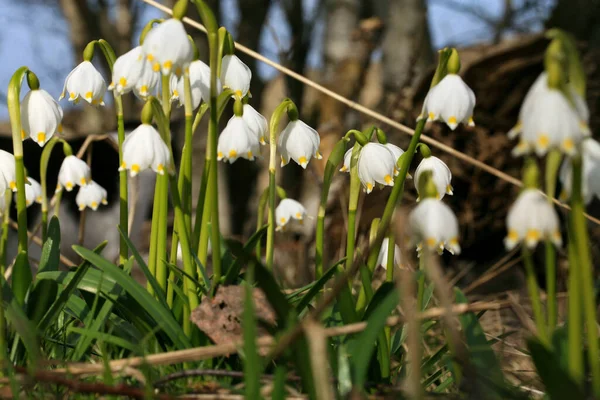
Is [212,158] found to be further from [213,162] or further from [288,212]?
[288,212]

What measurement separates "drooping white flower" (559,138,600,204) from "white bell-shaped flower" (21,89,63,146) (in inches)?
40.2

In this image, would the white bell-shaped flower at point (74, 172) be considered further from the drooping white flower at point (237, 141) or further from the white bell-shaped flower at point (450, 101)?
the white bell-shaped flower at point (450, 101)

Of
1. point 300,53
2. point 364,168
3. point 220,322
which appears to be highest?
point 300,53

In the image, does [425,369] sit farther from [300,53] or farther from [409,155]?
[300,53]

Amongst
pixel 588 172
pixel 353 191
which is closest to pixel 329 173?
pixel 353 191

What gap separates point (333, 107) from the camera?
6.18 meters

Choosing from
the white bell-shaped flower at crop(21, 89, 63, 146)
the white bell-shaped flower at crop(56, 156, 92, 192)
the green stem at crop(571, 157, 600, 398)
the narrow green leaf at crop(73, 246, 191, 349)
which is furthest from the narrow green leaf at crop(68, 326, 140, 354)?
the green stem at crop(571, 157, 600, 398)

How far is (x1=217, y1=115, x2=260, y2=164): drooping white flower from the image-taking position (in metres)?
1.43

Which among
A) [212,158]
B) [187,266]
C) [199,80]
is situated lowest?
[187,266]

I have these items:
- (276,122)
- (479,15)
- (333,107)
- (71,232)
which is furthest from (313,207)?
(479,15)

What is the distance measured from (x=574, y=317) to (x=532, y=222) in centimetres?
15

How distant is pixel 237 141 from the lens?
143 cm

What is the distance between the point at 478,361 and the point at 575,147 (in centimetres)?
41

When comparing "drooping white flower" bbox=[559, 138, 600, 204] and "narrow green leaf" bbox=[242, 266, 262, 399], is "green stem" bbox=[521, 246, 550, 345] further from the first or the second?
"narrow green leaf" bbox=[242, 266, 262, 399]
